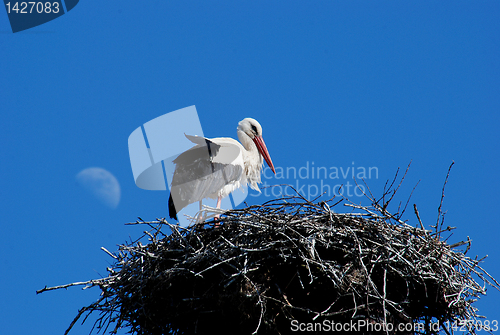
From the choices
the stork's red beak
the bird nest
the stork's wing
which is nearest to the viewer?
the bird nest

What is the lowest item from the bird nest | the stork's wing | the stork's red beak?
the bird nest

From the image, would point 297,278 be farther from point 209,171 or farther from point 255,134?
point 255,134

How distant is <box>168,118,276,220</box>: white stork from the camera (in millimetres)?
5148

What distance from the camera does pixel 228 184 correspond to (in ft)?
18.2

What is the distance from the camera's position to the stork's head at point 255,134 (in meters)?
5.99

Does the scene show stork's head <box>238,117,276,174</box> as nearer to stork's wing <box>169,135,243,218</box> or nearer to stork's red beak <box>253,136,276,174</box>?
stork's red beak <box>253,136,276,174</box>

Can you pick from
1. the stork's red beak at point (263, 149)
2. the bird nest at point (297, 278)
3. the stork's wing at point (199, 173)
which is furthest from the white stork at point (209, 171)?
the bird nest at point (297, 278)

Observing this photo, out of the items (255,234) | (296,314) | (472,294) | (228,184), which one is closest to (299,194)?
(255,234)

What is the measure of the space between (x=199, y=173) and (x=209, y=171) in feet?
0.37

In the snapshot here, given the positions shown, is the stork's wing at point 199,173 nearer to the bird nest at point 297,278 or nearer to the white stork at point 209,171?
the white stork at point 209,171

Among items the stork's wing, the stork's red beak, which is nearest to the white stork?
the stork's wing

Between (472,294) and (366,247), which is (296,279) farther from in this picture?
(472,294)

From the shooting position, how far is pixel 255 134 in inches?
238

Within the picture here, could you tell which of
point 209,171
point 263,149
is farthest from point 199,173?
point 263,149
